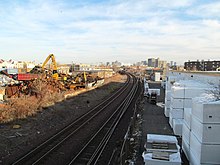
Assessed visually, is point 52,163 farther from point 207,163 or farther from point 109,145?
point 207,163

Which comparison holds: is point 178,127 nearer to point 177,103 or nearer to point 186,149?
point 177,103

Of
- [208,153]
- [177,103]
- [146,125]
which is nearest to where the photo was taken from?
[208,153]

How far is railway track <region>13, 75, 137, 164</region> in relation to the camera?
33.0ft

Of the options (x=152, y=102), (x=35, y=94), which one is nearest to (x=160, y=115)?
(x=152, y=102)

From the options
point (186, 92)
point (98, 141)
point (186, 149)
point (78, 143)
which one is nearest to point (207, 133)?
point (186, 149)

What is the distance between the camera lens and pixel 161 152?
8.05 m

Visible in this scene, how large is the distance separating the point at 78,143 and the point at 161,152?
17.8 ft

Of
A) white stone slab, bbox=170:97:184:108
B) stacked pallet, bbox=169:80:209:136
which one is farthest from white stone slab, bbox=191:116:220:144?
white stone slab, bbox=170:97:184:108

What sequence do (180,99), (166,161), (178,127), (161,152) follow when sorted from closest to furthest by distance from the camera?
(166,161)
(161,152)
(178,127)
(180,99)

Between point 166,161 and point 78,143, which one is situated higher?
point 166,161

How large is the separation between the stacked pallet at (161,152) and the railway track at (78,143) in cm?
274

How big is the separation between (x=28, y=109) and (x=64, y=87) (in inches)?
619

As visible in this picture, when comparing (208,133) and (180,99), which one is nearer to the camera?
(208,133)

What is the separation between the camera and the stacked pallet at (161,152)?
7676 mm
